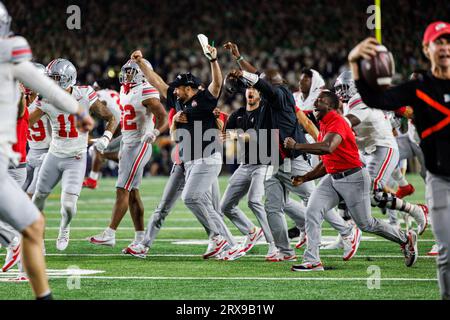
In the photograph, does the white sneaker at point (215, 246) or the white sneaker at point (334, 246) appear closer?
the white sneaker at point (215, 246)

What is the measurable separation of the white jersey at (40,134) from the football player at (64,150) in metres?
1.00

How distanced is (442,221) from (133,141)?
16.1ft

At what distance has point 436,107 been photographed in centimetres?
483

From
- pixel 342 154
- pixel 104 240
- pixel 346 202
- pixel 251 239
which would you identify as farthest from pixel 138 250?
pixel 342 154

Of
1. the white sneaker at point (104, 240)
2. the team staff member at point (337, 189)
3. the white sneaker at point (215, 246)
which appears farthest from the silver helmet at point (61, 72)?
the team staff member at point (337, 189)

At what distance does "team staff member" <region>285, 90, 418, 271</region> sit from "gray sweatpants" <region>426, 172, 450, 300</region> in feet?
7.47

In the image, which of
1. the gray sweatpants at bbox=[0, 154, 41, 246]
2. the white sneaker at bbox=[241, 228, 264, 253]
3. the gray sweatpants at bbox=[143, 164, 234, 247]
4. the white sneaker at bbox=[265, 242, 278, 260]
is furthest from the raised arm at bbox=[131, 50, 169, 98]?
the gray sweatpants at bbox=[0, 154, 41, 246]

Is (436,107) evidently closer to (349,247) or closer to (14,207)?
(14,207)

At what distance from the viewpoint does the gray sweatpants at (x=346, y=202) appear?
729 centimetres

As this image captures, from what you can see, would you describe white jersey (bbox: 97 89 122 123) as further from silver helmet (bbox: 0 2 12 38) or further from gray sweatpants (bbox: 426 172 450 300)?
gray sweatpants (bbox: 426 172 450 300)

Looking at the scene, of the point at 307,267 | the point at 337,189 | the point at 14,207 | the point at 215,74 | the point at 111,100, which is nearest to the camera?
the point at 14,207

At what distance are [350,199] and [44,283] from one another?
10.9 feet

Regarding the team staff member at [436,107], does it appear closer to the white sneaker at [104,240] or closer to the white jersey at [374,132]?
the white jersey at [374,132]

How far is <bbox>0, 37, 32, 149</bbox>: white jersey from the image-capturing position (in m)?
4.67
